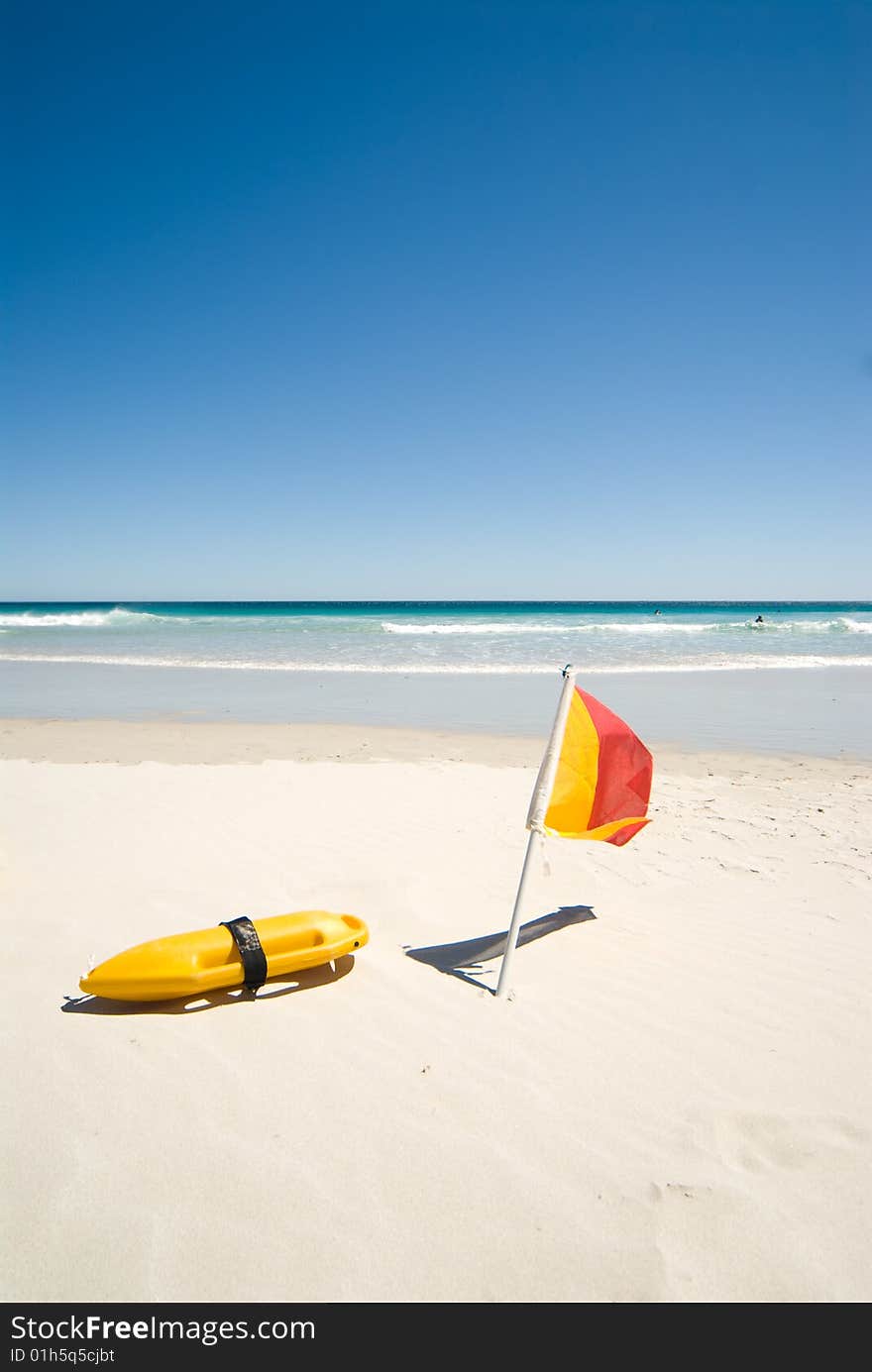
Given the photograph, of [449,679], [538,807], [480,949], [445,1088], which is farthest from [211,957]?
[449,679]

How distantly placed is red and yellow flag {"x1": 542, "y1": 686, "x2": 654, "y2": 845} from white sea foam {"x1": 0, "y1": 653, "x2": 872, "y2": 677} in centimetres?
1739

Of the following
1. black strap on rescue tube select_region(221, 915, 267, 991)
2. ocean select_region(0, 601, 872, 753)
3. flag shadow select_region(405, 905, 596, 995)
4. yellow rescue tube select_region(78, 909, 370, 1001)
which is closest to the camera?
yellow rescue tube select_region(78, 909, 370, 1001)

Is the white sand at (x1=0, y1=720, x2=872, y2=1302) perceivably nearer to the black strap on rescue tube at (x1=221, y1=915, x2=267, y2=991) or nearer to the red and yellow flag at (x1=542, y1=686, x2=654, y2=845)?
the black strap on rescue tube at (x1=221, y1=915, x2=267, y2=991)

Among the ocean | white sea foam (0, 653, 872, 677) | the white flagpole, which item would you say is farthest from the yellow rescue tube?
white sea foam (0, 653, 872, 677)

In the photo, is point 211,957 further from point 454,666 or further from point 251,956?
point 454,666

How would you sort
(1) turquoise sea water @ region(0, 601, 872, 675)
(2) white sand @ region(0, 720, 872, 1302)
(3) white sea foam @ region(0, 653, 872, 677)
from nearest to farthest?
(2) white sand @ region(0, 720, 872, 1302) < (3) white sea foam @ region(0, 653, 872, 677) < (1) turquoise sea water @ region(0, 601, 872, 675)

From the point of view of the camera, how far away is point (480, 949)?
4367mm

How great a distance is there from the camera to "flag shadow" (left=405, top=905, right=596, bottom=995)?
4.05 m

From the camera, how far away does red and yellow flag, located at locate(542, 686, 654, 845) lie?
12.8 ft

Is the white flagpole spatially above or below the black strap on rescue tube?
above

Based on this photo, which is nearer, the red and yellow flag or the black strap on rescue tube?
the black strap on rescue tube

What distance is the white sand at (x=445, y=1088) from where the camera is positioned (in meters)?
2.22

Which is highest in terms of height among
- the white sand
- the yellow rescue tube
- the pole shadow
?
the yellow rescue tube

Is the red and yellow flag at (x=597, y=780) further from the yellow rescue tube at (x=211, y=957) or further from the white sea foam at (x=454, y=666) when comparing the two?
the white sea foam at (x=454, y=666)
